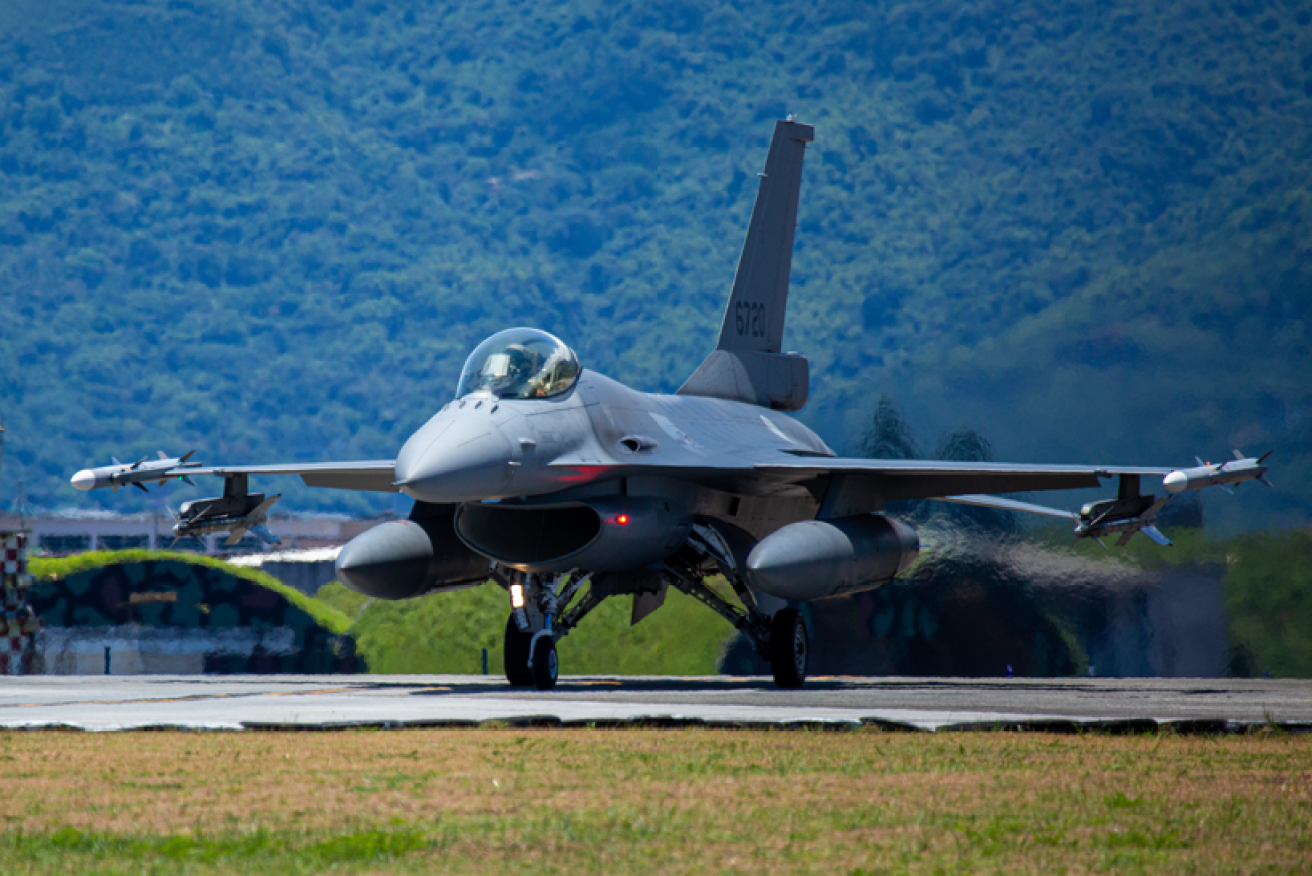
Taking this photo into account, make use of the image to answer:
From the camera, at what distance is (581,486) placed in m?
18.3

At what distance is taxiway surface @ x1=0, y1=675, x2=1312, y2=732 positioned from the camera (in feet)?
37.1

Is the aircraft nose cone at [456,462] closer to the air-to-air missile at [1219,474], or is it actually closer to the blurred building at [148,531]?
the air-to-air missile at [1219,474]

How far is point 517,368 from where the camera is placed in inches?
698

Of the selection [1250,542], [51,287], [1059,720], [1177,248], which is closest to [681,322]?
[51,287]

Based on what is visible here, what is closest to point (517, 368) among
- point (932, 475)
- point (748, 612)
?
point (748, 612)

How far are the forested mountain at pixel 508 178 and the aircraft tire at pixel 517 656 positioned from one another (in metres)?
51.4

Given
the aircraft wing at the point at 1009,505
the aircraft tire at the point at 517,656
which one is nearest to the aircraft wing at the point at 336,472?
the aircraft tire at the point at 517,656

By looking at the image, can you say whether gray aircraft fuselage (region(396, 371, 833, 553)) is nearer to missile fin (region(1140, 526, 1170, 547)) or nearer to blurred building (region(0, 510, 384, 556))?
missile fin (region(1140, 526, 1170, 547))

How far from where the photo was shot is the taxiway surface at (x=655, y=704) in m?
11.3

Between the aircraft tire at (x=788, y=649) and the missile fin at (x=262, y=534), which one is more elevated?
the missile fin at (x=262, y=534)

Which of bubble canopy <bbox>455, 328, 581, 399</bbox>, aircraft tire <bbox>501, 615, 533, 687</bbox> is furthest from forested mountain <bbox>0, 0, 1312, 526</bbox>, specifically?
aircraft tire <bbox>501, 615, 533, 687</bbox>

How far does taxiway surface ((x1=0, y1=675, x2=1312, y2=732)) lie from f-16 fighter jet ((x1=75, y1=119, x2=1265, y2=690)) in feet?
3.66

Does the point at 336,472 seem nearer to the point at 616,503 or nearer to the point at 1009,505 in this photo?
the point at 616,503

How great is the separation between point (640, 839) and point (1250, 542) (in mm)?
17120
